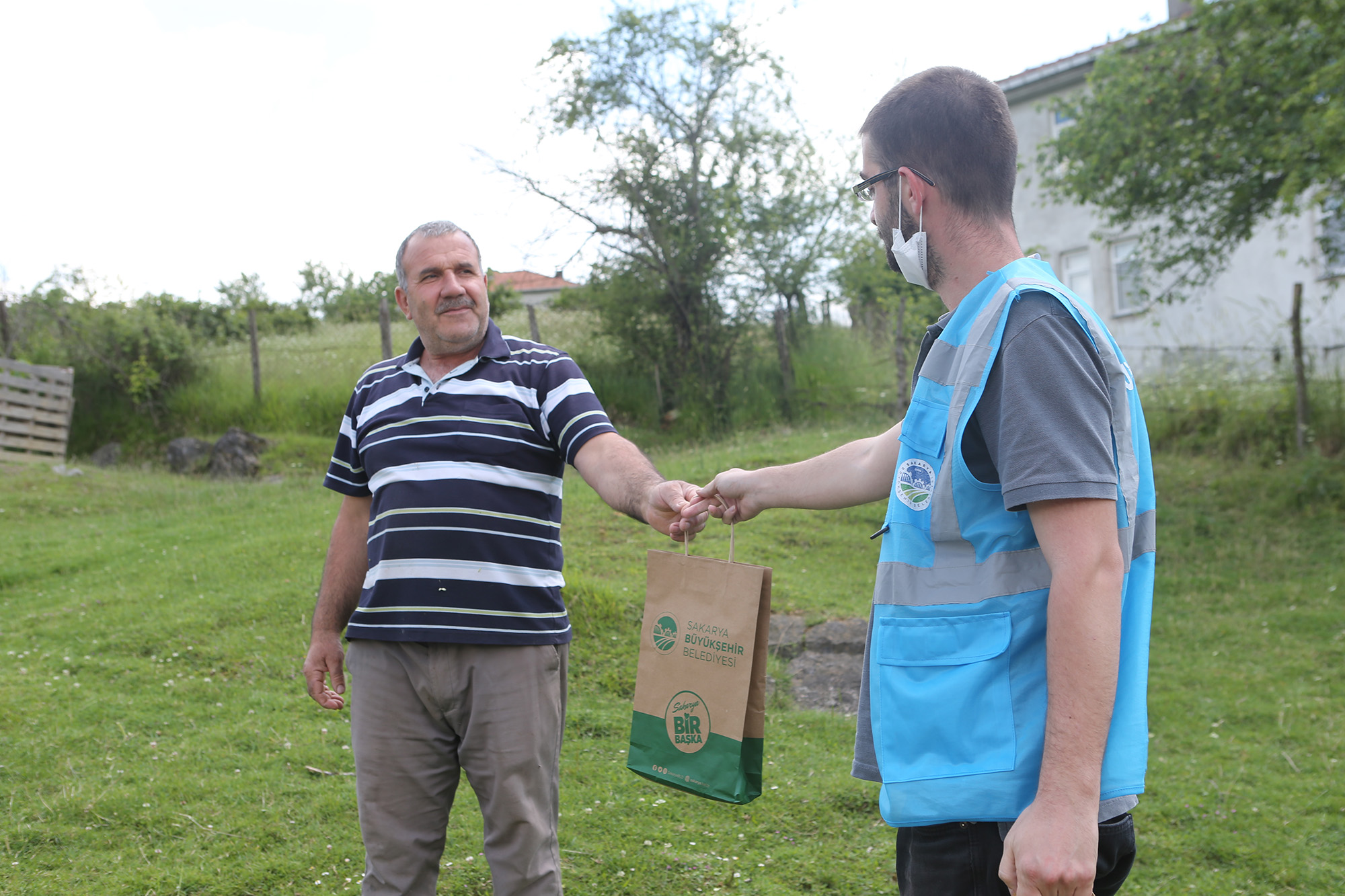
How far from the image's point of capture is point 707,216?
1672 centimetres

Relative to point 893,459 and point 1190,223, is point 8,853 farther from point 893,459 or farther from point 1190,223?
point 1190,223

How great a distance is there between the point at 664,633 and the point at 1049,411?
1152mm

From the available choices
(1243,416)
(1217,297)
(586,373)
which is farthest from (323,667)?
(1217,297)

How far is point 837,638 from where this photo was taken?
6414 mm

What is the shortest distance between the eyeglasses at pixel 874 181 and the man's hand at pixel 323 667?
2130 millimetres

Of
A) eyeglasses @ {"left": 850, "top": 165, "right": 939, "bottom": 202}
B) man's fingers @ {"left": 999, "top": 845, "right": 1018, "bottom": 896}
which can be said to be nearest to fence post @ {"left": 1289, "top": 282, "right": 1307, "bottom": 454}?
eyeglasses @ {"left": 850, "top": 165, "right": 939, "bottom": 202}

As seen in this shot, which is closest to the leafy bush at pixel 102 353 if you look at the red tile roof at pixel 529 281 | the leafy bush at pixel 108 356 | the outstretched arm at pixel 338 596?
the leafy bush at pixel 108 356

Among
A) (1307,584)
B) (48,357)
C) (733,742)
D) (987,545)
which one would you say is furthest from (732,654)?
(48,357)

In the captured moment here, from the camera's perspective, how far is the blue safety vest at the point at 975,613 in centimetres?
158

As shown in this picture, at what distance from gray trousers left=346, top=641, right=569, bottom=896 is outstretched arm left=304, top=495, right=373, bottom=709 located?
15.7 inches

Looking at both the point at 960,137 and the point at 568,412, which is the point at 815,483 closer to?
the point at 568,412

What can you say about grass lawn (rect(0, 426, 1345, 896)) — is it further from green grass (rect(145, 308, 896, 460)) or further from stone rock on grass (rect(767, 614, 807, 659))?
green grass (rect(145, 308, 896, 460))

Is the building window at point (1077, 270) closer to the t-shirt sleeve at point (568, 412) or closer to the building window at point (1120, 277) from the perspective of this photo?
the building window at point (1120, 277)

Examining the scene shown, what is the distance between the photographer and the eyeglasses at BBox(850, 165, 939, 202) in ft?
5.89
